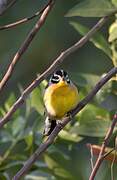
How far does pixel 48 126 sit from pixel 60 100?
255mm

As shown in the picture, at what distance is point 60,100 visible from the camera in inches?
113

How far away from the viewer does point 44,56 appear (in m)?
5.54

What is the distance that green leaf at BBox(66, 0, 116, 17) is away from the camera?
6.79 feet

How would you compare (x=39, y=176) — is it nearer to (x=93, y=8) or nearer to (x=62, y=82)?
(x=62, y=82)

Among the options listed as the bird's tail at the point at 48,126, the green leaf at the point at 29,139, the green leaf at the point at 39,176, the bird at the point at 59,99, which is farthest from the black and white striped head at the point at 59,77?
the green leaf at the point at 39,176

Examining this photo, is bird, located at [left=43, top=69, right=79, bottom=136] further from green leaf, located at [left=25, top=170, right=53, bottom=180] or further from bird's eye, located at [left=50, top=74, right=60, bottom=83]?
green leaf, located at [left=25, top=170, right=53, bottom=180]

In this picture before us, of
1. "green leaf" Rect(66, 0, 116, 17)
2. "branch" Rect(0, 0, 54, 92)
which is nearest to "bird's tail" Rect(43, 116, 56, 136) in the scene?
"green leaf" Rect(66, 0, 116, 17)

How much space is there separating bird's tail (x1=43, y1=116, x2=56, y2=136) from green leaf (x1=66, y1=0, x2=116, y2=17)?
60cm

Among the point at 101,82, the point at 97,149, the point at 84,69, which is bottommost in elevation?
the point at 84,69

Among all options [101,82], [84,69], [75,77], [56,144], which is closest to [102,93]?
[75,77]

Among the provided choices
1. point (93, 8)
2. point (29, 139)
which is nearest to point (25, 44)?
point (93, 8)

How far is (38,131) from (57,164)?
191mm

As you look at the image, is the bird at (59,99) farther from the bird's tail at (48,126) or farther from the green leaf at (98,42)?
the green leaf at (98,42)

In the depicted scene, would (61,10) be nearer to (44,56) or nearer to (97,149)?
(44,56)
